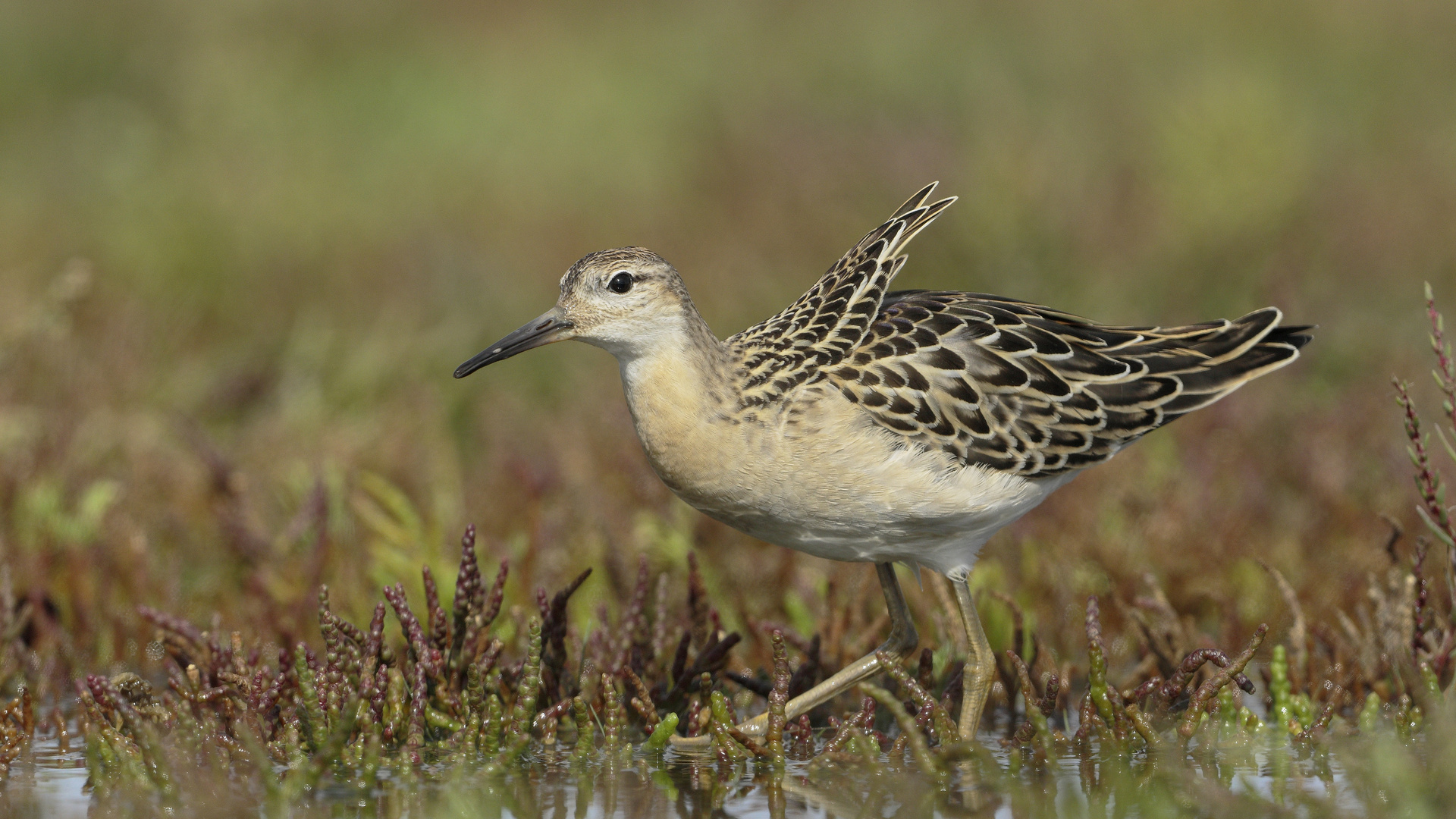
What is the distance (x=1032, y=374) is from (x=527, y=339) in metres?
1.58

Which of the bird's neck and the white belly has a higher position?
the bird's neck

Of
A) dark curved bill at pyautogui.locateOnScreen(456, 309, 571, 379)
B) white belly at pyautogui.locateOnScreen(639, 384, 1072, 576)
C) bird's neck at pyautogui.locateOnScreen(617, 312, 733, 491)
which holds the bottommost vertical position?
white belly at pyautogui.locateOnScreen(639, 384, 1072, 576)

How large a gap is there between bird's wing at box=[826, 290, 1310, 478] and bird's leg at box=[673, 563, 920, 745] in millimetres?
604

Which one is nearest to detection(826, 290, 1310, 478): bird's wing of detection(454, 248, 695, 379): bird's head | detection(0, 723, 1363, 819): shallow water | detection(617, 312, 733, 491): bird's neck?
detection(617, 312, 733, 491): bird's neck

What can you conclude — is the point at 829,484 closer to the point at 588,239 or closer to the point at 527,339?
the point at 527,339

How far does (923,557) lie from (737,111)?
31.3 feet

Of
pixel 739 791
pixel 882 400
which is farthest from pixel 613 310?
pixel 739 791

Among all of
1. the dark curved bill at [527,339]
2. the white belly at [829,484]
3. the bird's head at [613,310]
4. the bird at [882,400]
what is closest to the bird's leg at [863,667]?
the bird at [882,400]

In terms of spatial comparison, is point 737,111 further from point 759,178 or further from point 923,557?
point 923,557

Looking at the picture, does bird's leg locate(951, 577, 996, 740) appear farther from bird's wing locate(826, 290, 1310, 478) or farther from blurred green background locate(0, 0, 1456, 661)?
blurred green background locate(0, 0, 1456, 661)

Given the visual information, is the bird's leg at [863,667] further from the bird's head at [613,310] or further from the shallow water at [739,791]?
the bird's head at [613,310]

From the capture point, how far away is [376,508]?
634cm

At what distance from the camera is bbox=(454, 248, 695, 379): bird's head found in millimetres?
4629

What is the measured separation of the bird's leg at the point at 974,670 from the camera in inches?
181
